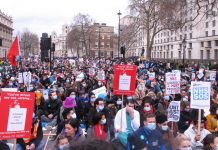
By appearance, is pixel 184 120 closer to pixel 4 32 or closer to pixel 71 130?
pixel 71 130

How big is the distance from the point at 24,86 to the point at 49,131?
4.84 meters

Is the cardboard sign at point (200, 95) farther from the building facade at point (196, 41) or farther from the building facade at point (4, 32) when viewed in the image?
the building facade at point (4, 32)

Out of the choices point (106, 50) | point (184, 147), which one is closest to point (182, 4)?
point (184, 147)

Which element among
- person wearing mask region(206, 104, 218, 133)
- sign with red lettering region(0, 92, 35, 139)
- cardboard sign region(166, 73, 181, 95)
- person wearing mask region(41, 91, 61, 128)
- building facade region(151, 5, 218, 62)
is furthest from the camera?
building facade region(151, 5, 218, 62)

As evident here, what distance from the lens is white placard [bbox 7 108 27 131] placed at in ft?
15.5

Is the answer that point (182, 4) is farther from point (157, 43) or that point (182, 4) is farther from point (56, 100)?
point (157, 43)

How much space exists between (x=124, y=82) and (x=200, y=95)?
1672 millimetres

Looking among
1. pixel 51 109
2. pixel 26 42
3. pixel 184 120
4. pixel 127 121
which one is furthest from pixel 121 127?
pixel 26 42

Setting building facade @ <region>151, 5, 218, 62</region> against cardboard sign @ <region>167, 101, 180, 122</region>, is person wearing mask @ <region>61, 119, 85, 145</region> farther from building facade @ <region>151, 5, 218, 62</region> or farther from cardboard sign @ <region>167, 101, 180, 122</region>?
building facade @ <region>151, 5, 218, 62</region>

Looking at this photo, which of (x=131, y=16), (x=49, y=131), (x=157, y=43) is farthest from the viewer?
(x=157, y=43)

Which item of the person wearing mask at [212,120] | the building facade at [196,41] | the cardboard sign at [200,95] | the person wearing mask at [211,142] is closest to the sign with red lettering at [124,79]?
the cardboard sign at [200,95]

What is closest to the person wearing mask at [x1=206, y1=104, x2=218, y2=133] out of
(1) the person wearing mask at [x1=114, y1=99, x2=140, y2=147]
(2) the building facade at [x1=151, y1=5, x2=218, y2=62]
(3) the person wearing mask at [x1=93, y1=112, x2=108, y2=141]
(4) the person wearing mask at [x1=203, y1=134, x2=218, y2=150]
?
(1) the person wearing mask at [x1=114, y1=99, x2=140, y2=147]

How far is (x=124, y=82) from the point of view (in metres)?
7.38

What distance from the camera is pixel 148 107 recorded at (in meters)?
7.69
